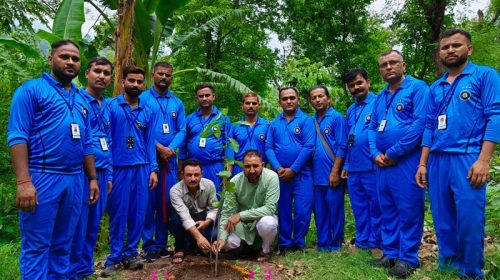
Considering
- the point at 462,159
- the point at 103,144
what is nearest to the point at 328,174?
the point at 462,159

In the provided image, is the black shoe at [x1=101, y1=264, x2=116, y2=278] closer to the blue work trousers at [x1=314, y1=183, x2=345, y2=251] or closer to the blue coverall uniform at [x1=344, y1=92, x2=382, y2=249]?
the blue work trousers at [x1=314, y1=183, x2=345, y2=251]

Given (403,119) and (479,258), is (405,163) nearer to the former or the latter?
(403,119)

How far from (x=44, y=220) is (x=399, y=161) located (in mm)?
3285

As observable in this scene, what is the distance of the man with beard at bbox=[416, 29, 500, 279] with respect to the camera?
3.59m

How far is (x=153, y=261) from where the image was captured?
5.08 meters

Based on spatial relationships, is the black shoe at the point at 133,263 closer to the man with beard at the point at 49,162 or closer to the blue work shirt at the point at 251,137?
the man with beard at the point at 49,162

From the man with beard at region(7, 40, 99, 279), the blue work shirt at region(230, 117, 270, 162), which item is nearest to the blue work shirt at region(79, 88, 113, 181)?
the man with beard at region(7, 40, 99, 279)

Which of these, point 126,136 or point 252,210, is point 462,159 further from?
point 126,136

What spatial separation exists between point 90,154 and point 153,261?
5.90 ft

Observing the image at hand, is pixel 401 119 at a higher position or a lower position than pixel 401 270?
→ higher

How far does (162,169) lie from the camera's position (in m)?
5.37

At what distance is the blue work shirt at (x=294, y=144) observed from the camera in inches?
214

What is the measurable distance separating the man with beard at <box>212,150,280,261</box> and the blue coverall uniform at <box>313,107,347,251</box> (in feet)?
2.11

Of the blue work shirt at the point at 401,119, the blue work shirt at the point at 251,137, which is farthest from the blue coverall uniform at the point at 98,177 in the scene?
the blue work shirt at the point at 401,119
